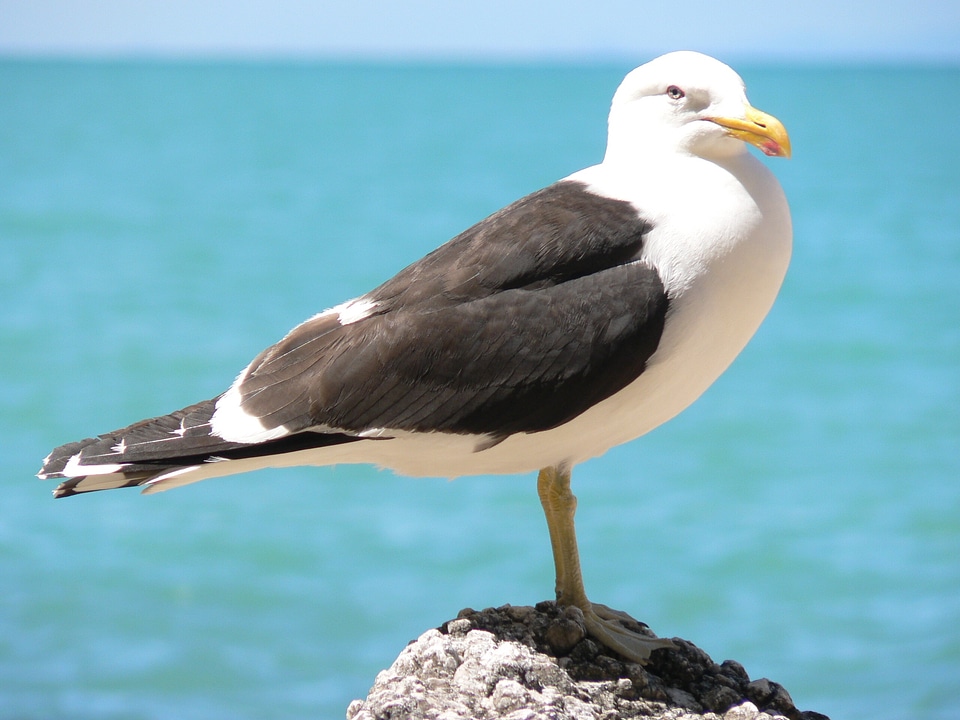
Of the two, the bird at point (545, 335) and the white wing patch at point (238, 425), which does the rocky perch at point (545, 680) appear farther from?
the white wing patch at point (238, 425)

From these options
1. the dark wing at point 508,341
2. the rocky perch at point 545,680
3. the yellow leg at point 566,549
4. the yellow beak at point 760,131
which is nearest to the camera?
the rocky perch at point 545,680

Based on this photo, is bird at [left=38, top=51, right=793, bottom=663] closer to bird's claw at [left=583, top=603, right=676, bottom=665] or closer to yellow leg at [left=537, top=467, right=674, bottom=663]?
bird's claw at [left=583, top=603, right=676, bottom=665]

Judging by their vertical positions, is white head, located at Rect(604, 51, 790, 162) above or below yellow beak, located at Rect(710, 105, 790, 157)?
above

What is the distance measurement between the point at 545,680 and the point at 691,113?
1.66 metres

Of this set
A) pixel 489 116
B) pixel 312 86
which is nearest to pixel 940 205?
pixel 489 116

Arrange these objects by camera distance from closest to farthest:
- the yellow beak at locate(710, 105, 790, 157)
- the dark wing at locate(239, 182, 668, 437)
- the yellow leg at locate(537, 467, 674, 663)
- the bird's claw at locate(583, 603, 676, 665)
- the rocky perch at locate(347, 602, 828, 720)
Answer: the rocky perch at locate(347, 602, 828, 720) → the dark wing at locate(239, 182, 668, 437) → the yellow beak at locate(710, 105, 790, 157) → the bird's claw at locate(583, 603, 676, 665) → the yellow leg at locate(537, 467, 674, 663)

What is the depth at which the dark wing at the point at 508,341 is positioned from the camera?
3441 millimetres

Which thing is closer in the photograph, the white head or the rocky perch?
the rocky perch

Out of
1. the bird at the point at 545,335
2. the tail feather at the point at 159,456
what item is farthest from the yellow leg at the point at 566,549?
the tail feather at the point at 159,456

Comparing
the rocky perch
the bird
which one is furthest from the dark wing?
the rocky perch

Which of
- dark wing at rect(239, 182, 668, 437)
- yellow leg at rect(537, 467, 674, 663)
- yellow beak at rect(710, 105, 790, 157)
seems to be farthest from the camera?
yellow leg at rect(537, 467, 674, 663)

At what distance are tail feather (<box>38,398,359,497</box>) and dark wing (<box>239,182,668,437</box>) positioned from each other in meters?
0.07

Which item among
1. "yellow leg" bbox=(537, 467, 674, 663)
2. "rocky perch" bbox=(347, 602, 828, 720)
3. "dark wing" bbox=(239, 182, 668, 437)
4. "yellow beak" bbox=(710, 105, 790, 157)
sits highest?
"yellow beak" bbox=(710, 105, 790, 157)

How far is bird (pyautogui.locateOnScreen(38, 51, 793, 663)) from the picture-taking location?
3463 mm
